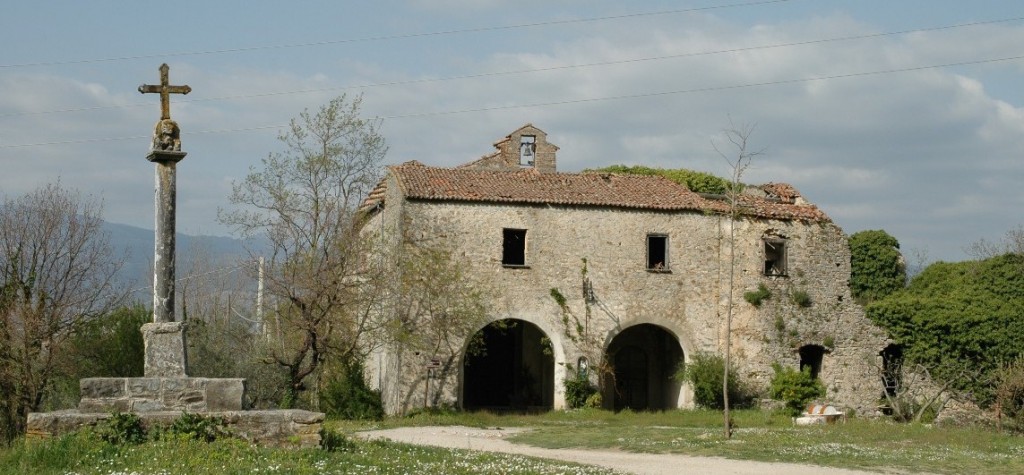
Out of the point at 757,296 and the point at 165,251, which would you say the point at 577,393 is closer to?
the point at 757,296

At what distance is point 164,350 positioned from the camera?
1565cm

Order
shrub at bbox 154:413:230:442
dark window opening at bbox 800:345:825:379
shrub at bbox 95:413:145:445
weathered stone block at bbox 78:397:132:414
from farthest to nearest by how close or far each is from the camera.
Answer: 1. dark window opening at bbox 800:345:825:379
2. weathered stone block at bbox 78:397:132:414
3. shrub at bbox 154:413:230:442
4. shrub at bbox 95:413:145:445

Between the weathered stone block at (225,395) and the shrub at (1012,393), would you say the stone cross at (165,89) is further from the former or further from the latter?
the shrub at (1012,393)

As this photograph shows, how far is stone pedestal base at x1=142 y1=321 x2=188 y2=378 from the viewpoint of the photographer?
15.5m

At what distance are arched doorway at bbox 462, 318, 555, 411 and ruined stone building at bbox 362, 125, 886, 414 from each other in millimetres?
45

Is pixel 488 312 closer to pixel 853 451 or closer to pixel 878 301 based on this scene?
pixel 878 301

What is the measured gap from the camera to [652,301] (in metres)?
36.0

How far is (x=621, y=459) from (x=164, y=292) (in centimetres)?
807

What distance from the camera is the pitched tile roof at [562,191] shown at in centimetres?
3484

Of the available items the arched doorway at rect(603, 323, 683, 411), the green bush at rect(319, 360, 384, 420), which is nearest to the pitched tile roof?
the arched doorway at rect(603, 323, 683, 411)

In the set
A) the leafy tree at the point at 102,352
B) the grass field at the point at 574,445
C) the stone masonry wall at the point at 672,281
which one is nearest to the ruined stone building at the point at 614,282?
the stone masonry wall at the point at 672,281

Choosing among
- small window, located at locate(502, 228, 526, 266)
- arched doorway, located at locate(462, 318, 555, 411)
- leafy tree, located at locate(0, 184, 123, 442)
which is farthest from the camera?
arched doorway, located at locate(462, 318, 555, 411)

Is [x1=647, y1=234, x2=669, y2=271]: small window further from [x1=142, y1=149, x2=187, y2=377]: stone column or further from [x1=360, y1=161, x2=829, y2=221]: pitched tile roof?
[x1=142, y1=149, x2=187, y2=377]: stone column

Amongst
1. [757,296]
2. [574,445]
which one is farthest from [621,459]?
[757,296]
